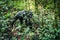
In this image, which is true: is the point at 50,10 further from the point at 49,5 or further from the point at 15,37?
the point at 15,37

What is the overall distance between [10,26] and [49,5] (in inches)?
53.8

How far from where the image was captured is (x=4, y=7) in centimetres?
546

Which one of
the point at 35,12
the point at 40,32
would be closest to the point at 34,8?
the point at 35,12

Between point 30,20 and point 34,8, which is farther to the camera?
point 34,8

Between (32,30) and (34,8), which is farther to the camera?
(34,8)

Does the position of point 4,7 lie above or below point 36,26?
above

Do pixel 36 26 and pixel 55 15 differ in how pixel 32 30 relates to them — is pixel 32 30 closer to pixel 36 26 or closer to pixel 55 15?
pixel 36 26

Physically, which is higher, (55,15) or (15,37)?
(55,15)

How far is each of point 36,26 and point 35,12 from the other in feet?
1.59

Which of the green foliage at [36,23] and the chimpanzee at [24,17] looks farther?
the chimpanzee at [24,17]

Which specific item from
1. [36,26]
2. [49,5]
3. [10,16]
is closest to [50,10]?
[49,5]

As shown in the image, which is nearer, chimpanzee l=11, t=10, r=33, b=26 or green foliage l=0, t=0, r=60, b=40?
green foliage l=0, t=0, r=60, b=40

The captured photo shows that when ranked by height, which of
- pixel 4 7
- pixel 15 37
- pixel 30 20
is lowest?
pixel 15 37

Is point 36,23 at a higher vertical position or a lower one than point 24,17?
lower
